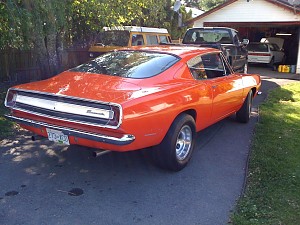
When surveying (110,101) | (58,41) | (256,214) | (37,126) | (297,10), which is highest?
(297,10)

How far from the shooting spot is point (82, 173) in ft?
14.1

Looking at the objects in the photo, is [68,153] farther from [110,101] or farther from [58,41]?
[58,41]

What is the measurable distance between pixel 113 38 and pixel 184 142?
7.99 m

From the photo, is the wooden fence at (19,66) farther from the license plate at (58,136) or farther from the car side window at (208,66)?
the license plate at (58,136)

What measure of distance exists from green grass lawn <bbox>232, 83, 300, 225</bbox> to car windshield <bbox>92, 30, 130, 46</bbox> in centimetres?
581

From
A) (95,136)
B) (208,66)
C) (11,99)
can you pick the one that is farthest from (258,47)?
(95,136)

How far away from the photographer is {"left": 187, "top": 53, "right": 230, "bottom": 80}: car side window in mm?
4969

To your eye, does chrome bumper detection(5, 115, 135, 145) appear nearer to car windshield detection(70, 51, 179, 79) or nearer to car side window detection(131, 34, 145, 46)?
car windshield detection(70, 51, 179, 79)

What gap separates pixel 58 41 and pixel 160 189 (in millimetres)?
6874

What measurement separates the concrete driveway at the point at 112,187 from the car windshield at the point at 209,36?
6.80 meters

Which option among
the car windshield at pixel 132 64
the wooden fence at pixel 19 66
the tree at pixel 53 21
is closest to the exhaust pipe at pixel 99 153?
the car windshield at pixel 132 64

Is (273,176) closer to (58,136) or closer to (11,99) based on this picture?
(58,136)

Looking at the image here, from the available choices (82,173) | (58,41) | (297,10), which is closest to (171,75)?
(82,173)

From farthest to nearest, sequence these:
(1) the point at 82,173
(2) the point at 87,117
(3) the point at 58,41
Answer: (3) the point at 58,41, (1) the point at 82,173, (2) the point at 87,117
